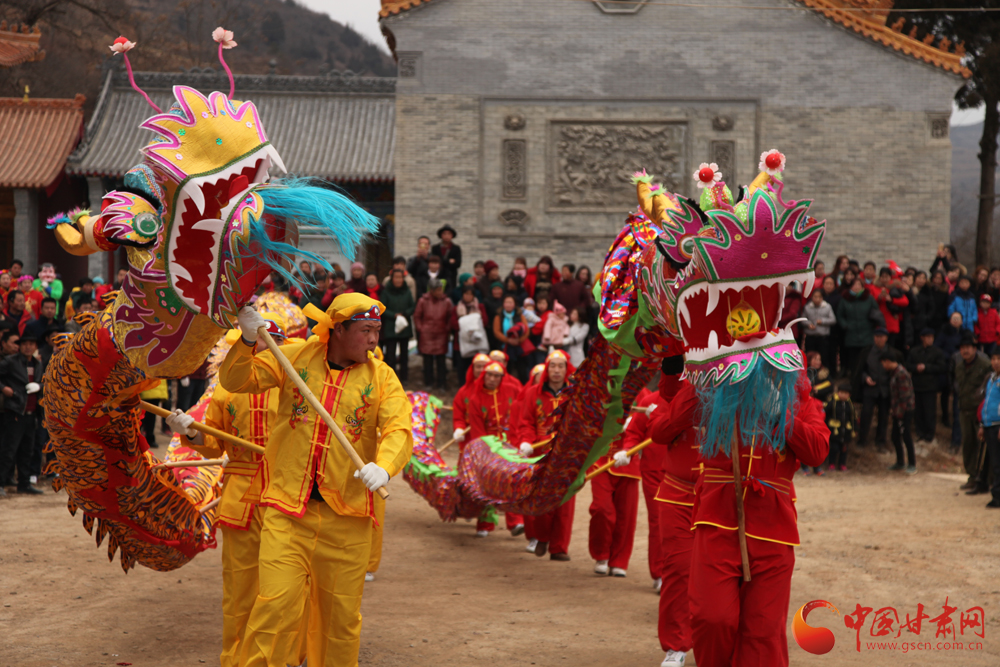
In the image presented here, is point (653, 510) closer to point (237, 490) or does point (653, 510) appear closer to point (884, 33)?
point (237, 490)

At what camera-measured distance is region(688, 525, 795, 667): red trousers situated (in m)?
3.79

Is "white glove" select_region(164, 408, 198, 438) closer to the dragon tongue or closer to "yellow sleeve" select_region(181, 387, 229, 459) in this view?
"yellow sleeve" select_region(181, 387, 229, 459)

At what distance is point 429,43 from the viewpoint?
16547mm

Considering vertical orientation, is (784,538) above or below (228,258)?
below

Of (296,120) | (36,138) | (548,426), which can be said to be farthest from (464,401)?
(296,120)

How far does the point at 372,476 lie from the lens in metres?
3.88

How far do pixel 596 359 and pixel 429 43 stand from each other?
11817 millimetres

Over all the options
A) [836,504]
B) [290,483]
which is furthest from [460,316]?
[290,483]

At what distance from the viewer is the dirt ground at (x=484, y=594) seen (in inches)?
216

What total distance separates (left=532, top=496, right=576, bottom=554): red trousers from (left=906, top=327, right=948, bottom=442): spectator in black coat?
19.6 ft

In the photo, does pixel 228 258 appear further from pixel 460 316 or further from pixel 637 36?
pixel 637 36

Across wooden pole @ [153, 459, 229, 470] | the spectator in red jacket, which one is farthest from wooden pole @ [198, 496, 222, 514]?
the spectator in red jacket

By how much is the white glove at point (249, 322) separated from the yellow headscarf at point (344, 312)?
463mm

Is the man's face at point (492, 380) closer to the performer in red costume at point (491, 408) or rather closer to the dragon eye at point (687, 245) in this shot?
the performer in red costume at point (491, 408)
